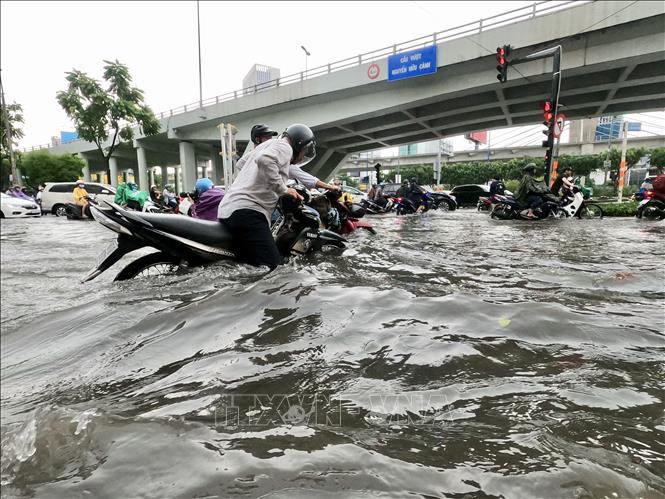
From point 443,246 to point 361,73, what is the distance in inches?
757

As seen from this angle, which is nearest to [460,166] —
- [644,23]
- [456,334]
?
[644,23]

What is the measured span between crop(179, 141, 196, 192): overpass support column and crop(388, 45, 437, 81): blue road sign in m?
19.0

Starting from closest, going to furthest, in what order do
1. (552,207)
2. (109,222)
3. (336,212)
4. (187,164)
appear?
(109,222) < (336,212) < (552,207) < (187,164)

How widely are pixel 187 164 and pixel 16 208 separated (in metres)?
19.3

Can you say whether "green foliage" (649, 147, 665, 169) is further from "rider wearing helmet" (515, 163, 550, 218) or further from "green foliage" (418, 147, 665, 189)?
"rider wearing helmet" (515, 163, 550, 218)

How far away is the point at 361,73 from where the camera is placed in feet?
75.3

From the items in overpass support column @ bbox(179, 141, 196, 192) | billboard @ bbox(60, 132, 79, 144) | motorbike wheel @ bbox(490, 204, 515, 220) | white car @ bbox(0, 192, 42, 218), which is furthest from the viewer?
billboard @ bbox(60, 132, 79, 144)

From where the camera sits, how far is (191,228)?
3438 millimetres

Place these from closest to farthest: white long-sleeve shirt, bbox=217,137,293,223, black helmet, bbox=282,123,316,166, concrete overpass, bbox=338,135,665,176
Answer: white long-sleeve shirt, bbox=217,137,293,223, black helmet, bbox=282,123,316,166, concrete overpass, bbox=338,135,665,176

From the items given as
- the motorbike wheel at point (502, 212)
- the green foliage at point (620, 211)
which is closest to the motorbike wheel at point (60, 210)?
the motorbike wheel at point (502, 212)

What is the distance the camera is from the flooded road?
111 cm

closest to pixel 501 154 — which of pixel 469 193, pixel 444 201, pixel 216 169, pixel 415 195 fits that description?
pixel 216 169

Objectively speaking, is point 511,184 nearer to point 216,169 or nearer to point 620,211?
point 216,169

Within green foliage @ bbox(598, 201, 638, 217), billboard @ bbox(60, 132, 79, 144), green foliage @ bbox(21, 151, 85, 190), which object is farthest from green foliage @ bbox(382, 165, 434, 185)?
green foliage @ bbox(598, 201, 638, 217)
